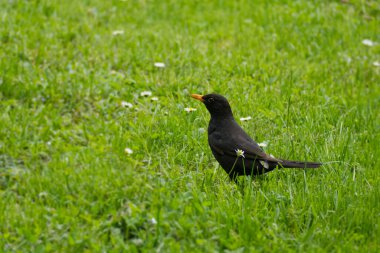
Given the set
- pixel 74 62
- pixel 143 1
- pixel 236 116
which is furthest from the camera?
A: pixel 143 1

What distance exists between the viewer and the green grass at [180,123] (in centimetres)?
427

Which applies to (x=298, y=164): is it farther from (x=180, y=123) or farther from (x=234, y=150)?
(x=180, y=123)

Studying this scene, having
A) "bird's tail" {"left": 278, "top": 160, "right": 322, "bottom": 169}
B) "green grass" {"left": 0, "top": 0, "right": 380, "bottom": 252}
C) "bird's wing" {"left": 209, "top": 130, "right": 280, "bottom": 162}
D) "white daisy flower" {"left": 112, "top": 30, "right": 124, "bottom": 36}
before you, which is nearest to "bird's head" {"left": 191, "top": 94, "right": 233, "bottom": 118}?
"bird's wing" {"left": 209, "top": 130, "right": 280, "bottom": 162}

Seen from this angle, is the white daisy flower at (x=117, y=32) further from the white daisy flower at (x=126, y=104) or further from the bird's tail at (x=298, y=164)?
the bird's tail at (x=298, y=164)

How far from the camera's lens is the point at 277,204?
178 inches

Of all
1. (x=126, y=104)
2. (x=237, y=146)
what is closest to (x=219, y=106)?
(x=237, y=146)

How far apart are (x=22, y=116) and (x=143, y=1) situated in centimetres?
351

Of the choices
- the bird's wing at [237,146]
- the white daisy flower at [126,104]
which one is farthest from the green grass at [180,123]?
the bird's wing at [237,146]

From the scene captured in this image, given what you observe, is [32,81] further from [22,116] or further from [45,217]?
A: [45,217]

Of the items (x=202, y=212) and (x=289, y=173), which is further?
(x=289, y=173)

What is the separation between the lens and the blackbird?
16.0ft

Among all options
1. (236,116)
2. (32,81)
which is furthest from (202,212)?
(32,81)

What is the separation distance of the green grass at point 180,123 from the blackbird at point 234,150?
146mm

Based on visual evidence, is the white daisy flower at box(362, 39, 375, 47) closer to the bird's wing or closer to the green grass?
the green grass
